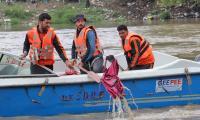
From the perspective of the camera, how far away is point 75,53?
10.2 meters

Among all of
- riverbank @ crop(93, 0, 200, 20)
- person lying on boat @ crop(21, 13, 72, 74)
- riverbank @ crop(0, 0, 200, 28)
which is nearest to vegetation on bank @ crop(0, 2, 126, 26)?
riverbank @ crop(0, 0, 200, 28)

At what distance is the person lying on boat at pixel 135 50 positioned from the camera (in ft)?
31.5

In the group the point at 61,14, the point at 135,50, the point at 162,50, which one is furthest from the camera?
the point at 61,14

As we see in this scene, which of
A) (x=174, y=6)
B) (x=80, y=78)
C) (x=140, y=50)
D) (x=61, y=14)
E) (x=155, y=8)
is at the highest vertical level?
(x=140, y=50)

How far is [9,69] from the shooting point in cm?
948

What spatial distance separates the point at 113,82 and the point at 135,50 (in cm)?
140

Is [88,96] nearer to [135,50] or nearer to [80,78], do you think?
[80,78]

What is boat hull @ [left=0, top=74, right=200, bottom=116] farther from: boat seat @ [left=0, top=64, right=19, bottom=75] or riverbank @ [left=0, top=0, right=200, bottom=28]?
riverbank @ [left=0, top=0, right=200, bottom=28]

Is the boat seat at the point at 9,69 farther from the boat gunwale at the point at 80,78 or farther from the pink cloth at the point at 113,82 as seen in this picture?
the pink cloth at the point at 113,82

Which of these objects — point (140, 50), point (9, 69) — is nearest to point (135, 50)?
point (140, 50)

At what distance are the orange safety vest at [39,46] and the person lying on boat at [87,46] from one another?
0.50 metres

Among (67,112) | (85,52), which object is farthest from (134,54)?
(67,112)

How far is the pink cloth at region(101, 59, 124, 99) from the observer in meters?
8.34

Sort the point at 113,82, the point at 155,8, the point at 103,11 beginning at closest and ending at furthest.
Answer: the point at 113,82 → the point at 103,11 → the point at 155,8
